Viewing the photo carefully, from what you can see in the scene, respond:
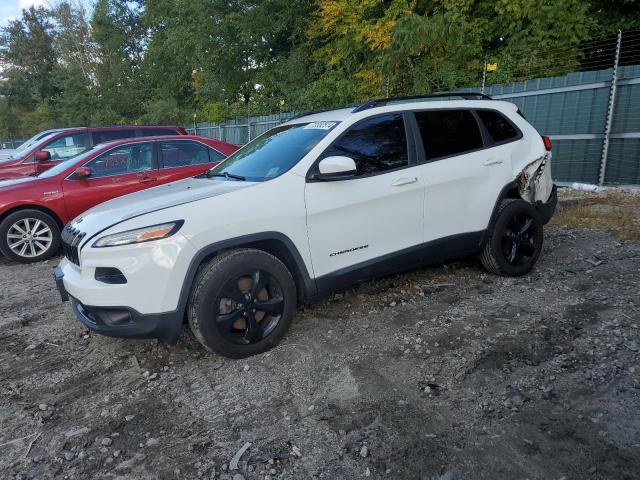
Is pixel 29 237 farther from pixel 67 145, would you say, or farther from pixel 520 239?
pixel 520 239

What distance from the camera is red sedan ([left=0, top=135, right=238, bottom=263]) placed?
6.16 meters

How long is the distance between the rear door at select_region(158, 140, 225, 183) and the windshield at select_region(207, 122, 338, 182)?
287 cm

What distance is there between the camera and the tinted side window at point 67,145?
9.59m

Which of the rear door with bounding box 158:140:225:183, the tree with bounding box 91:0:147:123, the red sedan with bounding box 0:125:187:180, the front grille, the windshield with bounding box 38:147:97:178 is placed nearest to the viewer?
the front grille

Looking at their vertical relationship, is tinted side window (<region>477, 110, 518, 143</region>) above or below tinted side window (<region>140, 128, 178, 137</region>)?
above

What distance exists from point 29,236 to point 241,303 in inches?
184

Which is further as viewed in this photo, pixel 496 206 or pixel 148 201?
pixel 496 206

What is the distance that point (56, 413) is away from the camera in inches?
108

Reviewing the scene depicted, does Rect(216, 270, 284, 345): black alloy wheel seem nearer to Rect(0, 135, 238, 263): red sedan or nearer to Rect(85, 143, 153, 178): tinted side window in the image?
Rect(0, 135, 238, 263): red sedan

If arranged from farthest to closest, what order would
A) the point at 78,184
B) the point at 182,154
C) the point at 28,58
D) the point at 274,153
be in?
the point at 28,58 < the point at 182,154 < the point at 78,184 < the point at 274,153

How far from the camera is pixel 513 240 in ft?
14.8

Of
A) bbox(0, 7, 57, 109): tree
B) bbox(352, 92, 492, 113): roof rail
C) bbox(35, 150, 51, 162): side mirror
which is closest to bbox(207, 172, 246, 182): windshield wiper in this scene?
bbox(352, 92, 492, 113): roof rail

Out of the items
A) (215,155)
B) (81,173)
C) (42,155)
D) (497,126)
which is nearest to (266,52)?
(42,155)

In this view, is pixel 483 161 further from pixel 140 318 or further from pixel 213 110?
pixel 213 110
